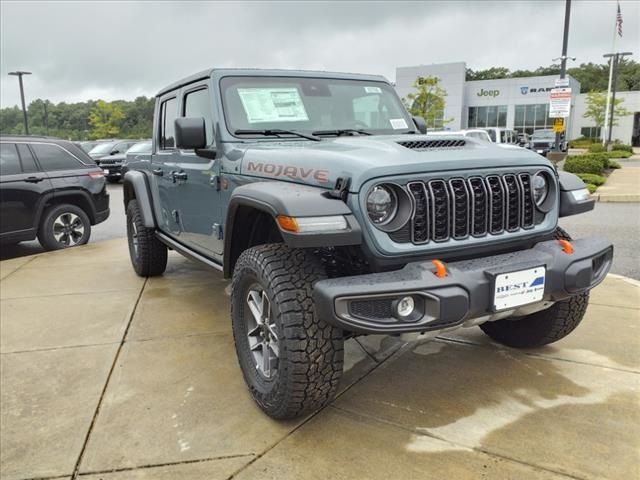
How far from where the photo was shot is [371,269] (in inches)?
102

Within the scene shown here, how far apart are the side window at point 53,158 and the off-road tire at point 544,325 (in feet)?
21.6

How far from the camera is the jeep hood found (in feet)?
8.29

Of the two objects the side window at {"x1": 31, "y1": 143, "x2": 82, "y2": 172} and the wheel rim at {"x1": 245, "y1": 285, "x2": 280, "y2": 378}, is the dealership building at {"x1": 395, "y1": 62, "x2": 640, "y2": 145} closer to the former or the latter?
the side window at {"x1": 31, "y1": 143, "x2": 82, "y2": 172}

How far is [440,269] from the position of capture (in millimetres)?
2385

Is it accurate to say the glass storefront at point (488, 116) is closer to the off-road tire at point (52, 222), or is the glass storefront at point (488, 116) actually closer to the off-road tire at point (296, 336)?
the off-road tire at point (52, 222)

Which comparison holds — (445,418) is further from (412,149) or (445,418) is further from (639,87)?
(639,87)

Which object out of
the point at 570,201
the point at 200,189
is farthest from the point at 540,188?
the point at 200,189

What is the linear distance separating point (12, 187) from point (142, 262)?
109 inches

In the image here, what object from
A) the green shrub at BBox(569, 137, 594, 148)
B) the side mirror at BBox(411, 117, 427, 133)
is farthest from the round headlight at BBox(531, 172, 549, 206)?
the green shrub at BBox(569, 137, 594, 148)

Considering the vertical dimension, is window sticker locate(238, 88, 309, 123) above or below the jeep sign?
below

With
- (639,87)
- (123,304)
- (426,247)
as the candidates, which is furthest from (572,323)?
(639,87)

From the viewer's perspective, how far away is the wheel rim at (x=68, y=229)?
25.6 ft

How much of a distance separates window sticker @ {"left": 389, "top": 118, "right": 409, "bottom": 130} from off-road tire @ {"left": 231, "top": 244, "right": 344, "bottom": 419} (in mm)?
1827

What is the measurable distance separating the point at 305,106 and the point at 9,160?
17.7ft
